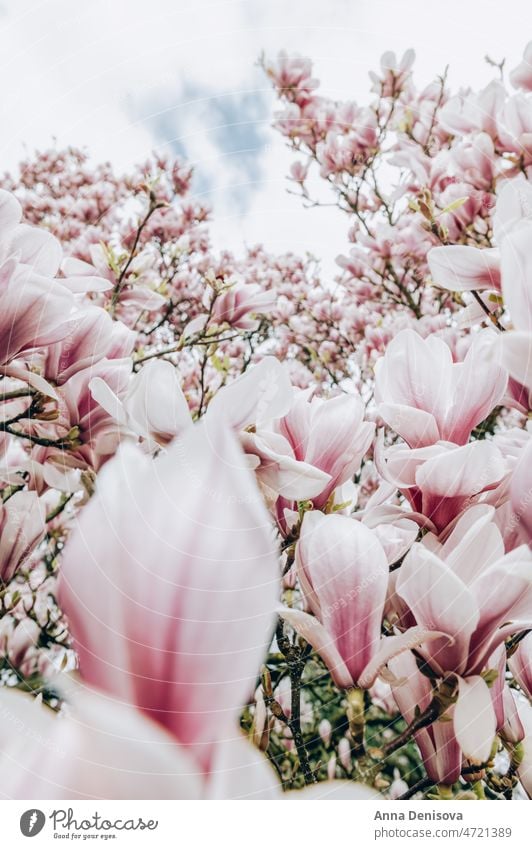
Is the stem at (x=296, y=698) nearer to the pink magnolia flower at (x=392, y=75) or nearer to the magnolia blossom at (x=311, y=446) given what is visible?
the magnolia blossom at (x=311, y=446)

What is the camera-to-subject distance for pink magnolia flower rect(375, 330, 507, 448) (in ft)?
1.03

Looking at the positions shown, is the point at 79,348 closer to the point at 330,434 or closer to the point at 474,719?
the point at 330,434

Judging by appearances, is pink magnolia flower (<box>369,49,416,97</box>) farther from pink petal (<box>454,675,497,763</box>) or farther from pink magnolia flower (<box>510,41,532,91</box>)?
pink petal (<box>454,675,497,763</box>)

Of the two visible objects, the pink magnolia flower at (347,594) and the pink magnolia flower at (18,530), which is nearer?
the pink magnolia flower at (347,594)

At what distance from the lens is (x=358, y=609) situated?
0.25m

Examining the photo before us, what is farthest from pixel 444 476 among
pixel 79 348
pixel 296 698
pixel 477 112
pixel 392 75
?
pixel 392 75

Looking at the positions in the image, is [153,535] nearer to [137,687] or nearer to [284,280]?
[137,687]

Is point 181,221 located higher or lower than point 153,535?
higher

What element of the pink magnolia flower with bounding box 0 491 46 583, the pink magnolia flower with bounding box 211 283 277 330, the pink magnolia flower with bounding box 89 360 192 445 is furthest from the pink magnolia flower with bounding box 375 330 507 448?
the pink magnolia flower with bounding box 211 283 277 330

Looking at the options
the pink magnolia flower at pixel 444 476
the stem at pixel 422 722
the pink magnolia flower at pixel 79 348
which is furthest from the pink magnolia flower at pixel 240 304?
the stem at pixel 422 722

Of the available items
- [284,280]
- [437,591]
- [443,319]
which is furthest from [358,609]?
[284,280]

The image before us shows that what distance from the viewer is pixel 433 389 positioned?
33 cm

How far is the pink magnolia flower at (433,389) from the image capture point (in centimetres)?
31

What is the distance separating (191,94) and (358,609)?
1.70ft
